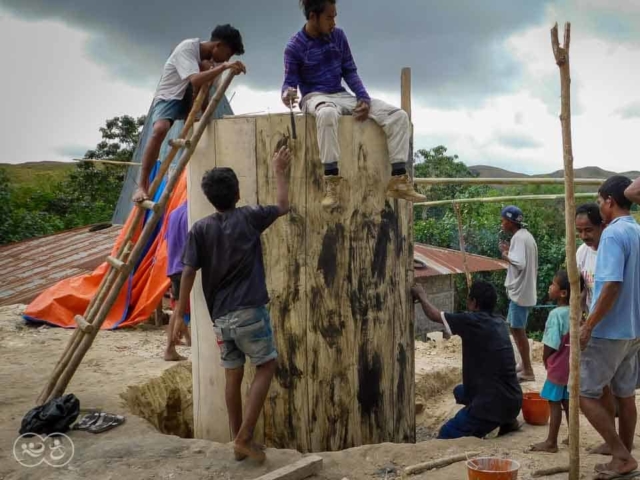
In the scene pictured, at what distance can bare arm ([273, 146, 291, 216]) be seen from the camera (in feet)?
12.6

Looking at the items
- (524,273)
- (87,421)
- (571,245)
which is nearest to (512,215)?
(524,273)

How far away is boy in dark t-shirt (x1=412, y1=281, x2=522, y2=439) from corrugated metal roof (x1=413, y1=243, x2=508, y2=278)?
8.92 m

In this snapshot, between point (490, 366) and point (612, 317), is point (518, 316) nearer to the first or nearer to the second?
point (490, 366)

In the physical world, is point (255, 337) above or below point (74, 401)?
above

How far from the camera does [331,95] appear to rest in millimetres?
4316

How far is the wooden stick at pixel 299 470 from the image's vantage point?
10.8ft

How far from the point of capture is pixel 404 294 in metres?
4.41

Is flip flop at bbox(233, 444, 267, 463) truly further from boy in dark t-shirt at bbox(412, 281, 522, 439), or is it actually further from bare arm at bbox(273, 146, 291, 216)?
boy in dark t-shirt at bbox(412, 281, 522, 439)

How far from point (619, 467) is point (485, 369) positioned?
1312mm

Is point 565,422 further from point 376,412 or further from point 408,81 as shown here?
point 408,81

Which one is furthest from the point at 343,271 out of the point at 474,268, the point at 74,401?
the point at 474,268

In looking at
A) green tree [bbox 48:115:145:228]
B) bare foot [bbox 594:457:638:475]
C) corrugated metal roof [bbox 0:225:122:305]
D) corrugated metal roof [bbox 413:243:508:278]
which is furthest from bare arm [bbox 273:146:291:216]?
green tree [bbox 48:115:145:228]

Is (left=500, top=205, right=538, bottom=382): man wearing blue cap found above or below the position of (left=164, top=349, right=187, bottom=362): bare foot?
above

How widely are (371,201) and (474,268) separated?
11.1 m
